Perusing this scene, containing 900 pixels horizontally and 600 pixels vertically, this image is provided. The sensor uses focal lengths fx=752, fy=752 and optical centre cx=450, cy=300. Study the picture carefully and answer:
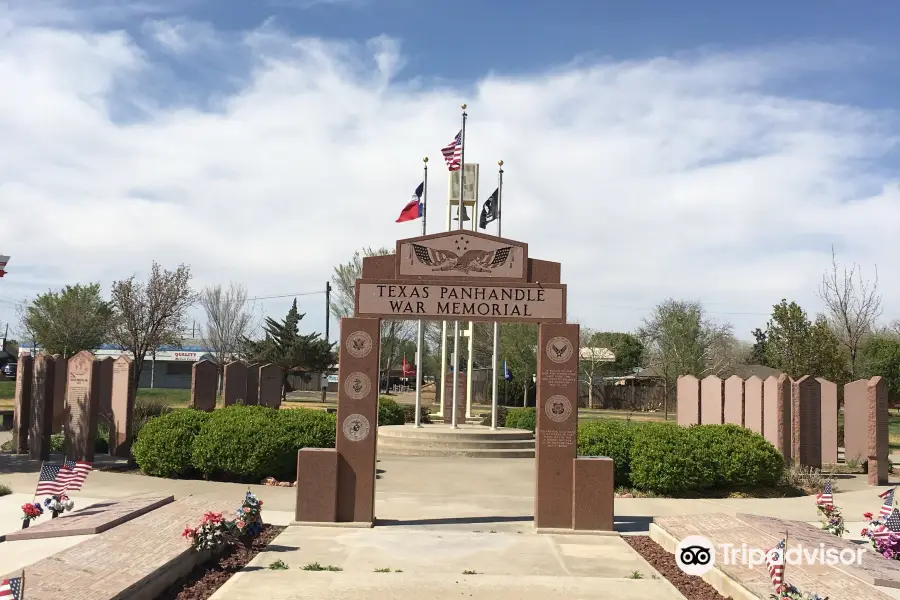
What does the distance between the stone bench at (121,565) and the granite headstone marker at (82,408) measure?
25.9ft

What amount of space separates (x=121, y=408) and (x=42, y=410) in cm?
161

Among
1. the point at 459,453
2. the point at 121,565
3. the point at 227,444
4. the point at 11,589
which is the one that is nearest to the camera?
the point at 11,589

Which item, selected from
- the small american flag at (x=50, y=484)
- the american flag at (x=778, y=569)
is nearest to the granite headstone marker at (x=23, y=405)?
the small american flag at (x=50, y=484)

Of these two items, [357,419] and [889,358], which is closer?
[357,419]

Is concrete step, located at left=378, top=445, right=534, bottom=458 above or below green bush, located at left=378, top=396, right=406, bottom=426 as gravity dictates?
below

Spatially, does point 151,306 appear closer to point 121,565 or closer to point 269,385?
point 269,385

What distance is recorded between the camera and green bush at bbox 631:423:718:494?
41.0ft

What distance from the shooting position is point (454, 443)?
18.7m

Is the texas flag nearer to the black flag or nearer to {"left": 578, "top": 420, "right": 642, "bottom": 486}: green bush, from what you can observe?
the black flag

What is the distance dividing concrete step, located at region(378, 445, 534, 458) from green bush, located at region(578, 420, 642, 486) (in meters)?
4.65

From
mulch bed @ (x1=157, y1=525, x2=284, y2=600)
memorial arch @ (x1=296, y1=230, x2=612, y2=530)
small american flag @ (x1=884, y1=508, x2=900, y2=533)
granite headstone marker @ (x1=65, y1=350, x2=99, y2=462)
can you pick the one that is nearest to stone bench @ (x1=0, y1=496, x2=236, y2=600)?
mulch bed @ (x1=157, y1=525, x2=284, y2=600)

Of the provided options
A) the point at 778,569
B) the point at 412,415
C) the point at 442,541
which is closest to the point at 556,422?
the point at 442,541

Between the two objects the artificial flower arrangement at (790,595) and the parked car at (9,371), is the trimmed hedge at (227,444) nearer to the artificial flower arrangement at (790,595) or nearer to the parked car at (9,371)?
the artificial flower arrangement at (790,595)

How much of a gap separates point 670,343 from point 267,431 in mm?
28119
